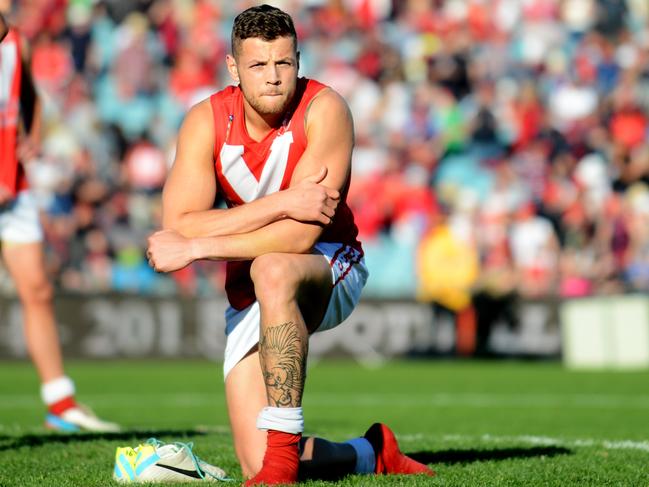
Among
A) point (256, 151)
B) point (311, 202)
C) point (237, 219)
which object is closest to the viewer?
point (311, 202)

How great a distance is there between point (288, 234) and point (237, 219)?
24cm

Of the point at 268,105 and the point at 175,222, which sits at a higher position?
the point at 268,105

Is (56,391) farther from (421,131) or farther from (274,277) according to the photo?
(421,131)

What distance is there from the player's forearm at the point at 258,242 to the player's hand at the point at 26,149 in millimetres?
3170

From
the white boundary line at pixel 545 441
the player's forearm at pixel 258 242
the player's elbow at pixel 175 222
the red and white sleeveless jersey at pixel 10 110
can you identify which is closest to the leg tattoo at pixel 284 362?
the player's forearm at pixel 258 242

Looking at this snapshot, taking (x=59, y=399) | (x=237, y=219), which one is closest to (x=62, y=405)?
(x=59, y=399)

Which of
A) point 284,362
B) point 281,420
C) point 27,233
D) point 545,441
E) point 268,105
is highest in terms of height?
point 268,105

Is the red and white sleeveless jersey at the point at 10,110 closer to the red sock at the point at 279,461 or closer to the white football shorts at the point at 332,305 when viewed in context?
the white football shorts at the point at 332,305

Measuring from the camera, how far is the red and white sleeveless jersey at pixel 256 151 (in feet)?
18.3

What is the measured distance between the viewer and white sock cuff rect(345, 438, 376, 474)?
5.59 meters

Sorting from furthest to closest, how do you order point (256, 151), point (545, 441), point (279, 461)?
1. point (545, 441)
2. point (256, 151)
3. point (279, 461)

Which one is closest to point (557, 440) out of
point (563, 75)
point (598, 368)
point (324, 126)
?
point (324, 126)

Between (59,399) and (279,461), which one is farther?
(59,399)

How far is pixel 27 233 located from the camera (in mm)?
8039
